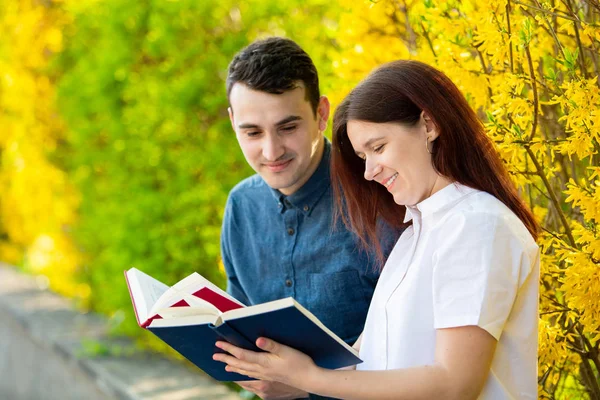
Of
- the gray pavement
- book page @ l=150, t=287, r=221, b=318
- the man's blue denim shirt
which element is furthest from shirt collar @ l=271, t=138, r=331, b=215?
the gray pavement

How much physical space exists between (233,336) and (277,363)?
11cm

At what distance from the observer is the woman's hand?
178cm

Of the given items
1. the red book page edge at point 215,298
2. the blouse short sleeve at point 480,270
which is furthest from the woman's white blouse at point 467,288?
the red book page edge at point 215,298

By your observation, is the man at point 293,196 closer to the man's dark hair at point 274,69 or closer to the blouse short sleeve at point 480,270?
the man's dark hair at point 274,69

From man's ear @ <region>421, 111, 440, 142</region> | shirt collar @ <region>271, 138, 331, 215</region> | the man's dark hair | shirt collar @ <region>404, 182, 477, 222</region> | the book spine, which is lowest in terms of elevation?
the book spine

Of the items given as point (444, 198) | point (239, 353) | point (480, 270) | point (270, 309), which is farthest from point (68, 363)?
point (480, 270)

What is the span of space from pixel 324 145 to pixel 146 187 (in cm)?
249

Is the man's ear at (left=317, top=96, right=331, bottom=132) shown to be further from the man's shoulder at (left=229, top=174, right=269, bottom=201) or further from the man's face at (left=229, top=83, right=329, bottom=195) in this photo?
the man's shoulder at (left=229, top=174, right=269, bottom=201)

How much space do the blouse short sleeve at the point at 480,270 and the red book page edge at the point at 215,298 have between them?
56 cm

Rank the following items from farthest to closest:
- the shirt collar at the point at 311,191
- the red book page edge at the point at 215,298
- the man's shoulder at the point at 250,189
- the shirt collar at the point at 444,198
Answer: the man's shoulder at the point at 250,189 < the shirt collar at the point at 311,191 < the red book page edge at the point at 215,298 < the shirt collar at the point at 444,198

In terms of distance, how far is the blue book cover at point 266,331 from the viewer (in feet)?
5.46

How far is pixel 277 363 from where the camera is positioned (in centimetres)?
179

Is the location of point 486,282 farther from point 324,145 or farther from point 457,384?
point 324,145

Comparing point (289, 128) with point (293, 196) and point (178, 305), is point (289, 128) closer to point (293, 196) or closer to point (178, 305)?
point (293, 196)
